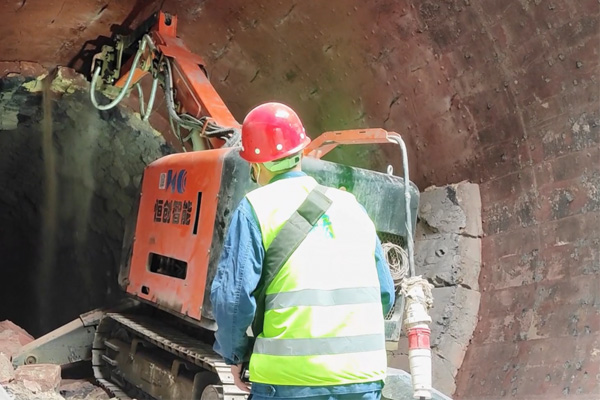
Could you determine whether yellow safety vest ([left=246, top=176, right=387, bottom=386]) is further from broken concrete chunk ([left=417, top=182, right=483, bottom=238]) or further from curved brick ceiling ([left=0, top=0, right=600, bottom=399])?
broken concrete chunk ([left=417, top=182, right=483, bottom=238])

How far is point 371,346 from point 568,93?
2.80m

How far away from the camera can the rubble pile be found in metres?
3.66

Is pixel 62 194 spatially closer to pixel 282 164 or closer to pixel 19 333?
pixel 19 333

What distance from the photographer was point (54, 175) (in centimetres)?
739

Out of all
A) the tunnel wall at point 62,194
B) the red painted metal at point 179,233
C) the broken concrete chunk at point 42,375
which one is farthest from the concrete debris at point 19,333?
the tunnel wall at point 62,194

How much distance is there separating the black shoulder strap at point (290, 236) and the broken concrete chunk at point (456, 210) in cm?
303

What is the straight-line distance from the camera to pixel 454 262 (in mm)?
4844

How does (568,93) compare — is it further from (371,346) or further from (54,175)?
(54,175)

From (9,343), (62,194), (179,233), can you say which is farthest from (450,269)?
(62,194)

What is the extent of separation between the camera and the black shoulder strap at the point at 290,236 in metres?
2.03

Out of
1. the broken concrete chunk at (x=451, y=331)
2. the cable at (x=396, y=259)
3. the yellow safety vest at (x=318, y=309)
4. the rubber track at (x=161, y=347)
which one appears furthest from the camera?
the broken concrete chunk at (x=451, y=331)

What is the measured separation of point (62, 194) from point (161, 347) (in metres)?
4.12

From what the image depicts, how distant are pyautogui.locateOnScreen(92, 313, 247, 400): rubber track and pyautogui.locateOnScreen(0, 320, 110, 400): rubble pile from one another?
5.8 inches

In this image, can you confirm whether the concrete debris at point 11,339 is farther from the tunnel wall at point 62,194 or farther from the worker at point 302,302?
the worker at point 302,302
